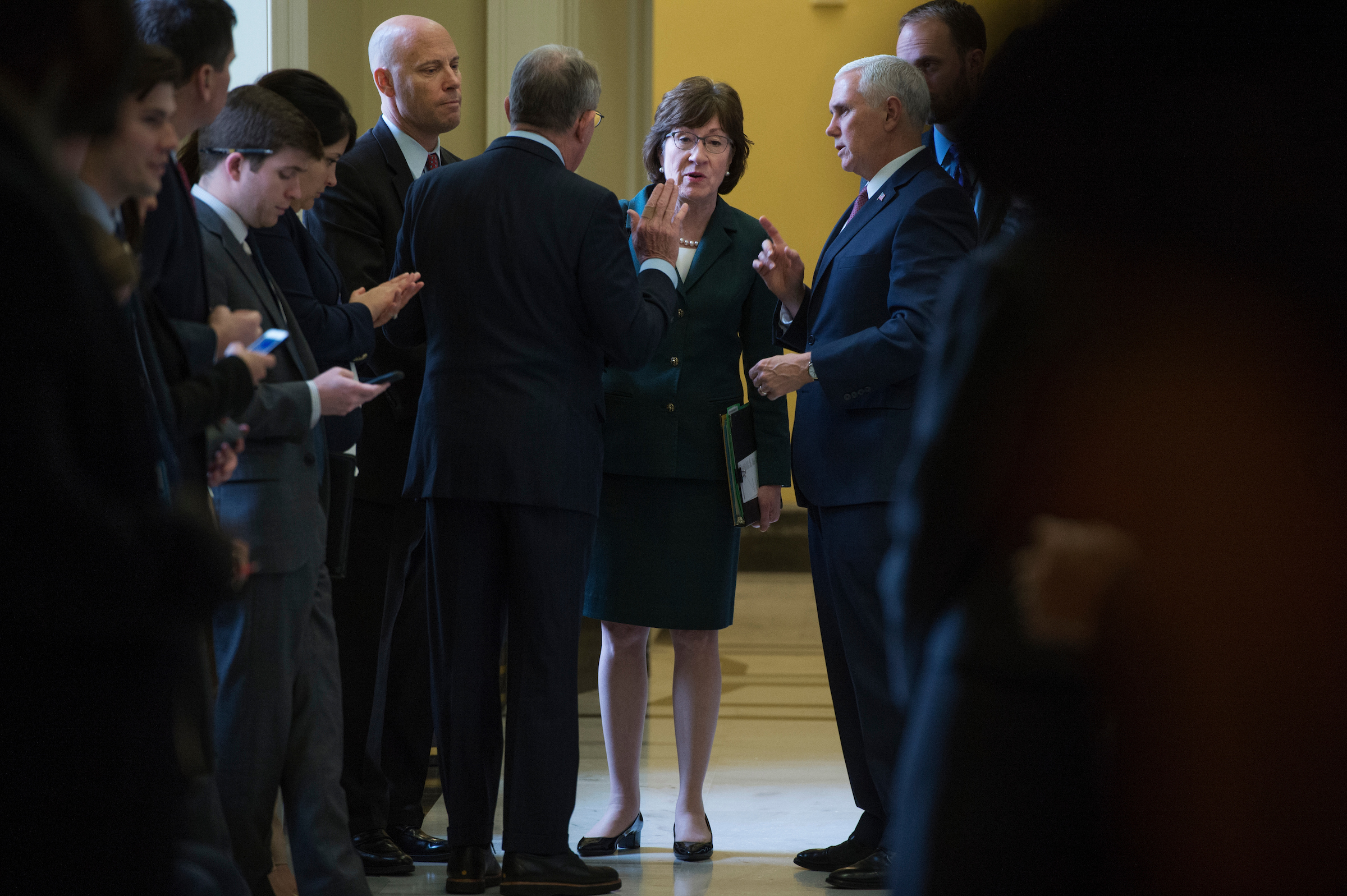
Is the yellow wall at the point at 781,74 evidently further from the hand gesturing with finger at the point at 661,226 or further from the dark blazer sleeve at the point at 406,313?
the dark blazer sleeve at the point at 406,313

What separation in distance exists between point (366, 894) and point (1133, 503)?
201 cm

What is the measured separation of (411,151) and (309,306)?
103 centimetres

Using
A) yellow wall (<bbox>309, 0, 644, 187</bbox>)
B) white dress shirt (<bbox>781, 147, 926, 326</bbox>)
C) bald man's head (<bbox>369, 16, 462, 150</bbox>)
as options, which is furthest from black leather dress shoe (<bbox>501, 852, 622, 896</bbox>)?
yellow wall (<bbox>309, 0, 644, 187</bbox>)

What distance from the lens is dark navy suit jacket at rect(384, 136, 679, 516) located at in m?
3.07

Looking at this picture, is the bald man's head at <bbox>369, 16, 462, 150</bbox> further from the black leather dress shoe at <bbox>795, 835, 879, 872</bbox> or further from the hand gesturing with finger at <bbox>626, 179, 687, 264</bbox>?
the black leather dress shoe at <bbox>795, 835, 879, 872</bbox>

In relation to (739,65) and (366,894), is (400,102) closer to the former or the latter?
(366,894)

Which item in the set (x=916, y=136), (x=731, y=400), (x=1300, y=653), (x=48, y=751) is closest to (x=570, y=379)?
(x=731, y=400)

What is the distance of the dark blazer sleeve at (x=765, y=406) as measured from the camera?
3.59 m

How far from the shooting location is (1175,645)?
3.10 ft

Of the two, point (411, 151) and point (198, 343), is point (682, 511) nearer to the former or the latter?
point (411, 151)

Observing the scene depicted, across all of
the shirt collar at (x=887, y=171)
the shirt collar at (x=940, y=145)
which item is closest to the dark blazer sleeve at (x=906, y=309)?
the shirt collar at (x=887, y=171)

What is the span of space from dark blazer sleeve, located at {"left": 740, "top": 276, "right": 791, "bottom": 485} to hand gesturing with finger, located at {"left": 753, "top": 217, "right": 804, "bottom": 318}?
0.10 metres

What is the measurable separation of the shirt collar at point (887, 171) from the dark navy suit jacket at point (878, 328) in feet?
0.04

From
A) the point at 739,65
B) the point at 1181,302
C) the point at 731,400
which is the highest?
the point at 739,65
